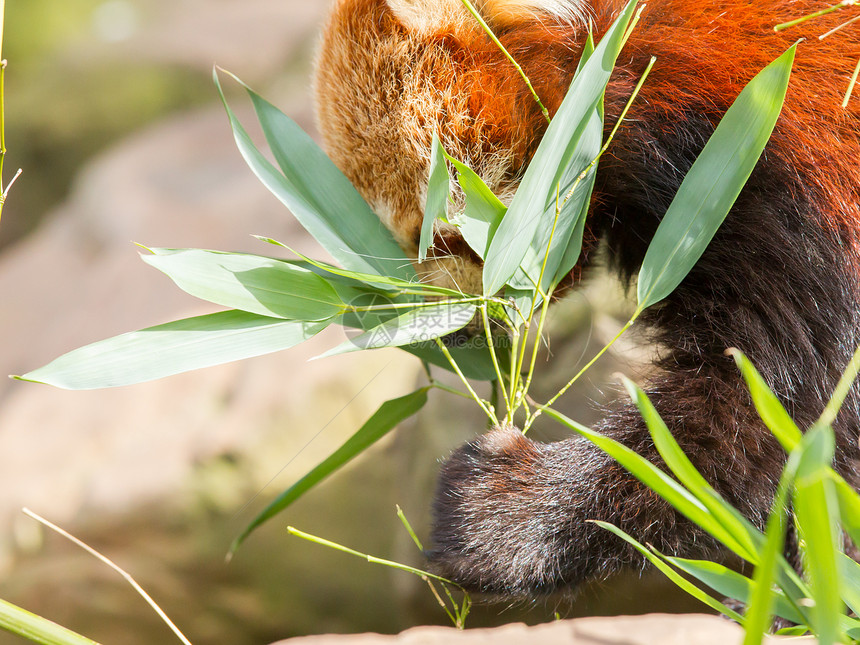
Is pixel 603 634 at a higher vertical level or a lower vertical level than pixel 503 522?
higher

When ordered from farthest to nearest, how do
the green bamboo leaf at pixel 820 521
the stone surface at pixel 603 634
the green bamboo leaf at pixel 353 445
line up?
1. the green bamboo leaf at pixel 353 445
2. the stone surface at pixel 603 634
3. the green bamboo leaf at pixel 820 521

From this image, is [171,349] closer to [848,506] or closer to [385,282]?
[385,282]

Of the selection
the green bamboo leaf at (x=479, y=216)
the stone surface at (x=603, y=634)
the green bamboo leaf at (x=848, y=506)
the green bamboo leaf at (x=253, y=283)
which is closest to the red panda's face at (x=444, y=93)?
the green bamboo leaf at (x=479, y=216)

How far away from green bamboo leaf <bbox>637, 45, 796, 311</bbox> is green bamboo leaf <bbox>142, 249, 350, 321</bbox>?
20.4 inches

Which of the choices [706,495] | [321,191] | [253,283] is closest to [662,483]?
[706,495]

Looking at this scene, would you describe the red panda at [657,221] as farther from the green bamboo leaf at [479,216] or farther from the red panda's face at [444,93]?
the green bamboo leaf at [479,216]

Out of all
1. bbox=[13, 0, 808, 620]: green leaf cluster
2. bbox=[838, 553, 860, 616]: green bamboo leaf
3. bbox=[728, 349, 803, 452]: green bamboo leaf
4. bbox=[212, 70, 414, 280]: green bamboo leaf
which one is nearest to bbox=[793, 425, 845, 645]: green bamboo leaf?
bbox=[728, 349, 803, 452]: green bamboo leaf

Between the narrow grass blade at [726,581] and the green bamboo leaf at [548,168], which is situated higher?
the green bamboo leaf at [548,168]

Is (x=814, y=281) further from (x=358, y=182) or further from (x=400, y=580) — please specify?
(x=400, y=580)

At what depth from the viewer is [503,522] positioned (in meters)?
1.24

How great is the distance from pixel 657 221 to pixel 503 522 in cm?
66

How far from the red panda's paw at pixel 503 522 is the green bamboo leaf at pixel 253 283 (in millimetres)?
435

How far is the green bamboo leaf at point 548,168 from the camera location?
3.26ft

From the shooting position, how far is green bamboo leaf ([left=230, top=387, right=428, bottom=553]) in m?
1.37
